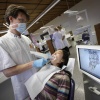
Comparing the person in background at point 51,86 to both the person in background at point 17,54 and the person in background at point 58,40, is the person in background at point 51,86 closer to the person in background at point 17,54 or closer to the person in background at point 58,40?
the person in background at point 17,54

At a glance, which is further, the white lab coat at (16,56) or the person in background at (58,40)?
the person in background at (58,40)

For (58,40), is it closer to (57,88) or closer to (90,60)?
(57,88)

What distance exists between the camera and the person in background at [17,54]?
1143mm

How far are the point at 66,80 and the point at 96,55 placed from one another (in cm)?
39

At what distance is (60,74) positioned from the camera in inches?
51.6

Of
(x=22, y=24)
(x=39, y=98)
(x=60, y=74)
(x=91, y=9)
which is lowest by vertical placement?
(x=39, y=98)

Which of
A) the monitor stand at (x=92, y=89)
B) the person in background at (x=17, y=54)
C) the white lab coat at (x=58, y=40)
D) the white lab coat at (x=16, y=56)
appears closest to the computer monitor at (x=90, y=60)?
the monitor stand at (x=92, y=89)

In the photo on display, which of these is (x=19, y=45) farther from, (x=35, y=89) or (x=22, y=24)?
(x=35, y=89)

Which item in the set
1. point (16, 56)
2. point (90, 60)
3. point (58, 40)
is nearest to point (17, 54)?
point (16, 56)

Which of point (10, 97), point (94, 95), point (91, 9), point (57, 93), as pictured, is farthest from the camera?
point (91, 9)

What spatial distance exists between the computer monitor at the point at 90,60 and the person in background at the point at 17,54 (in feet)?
1.20

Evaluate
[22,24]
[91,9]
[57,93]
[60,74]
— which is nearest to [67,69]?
[60,74]

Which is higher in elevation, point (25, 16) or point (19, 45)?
point (25, 16)

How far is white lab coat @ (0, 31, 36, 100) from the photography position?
1.14m
